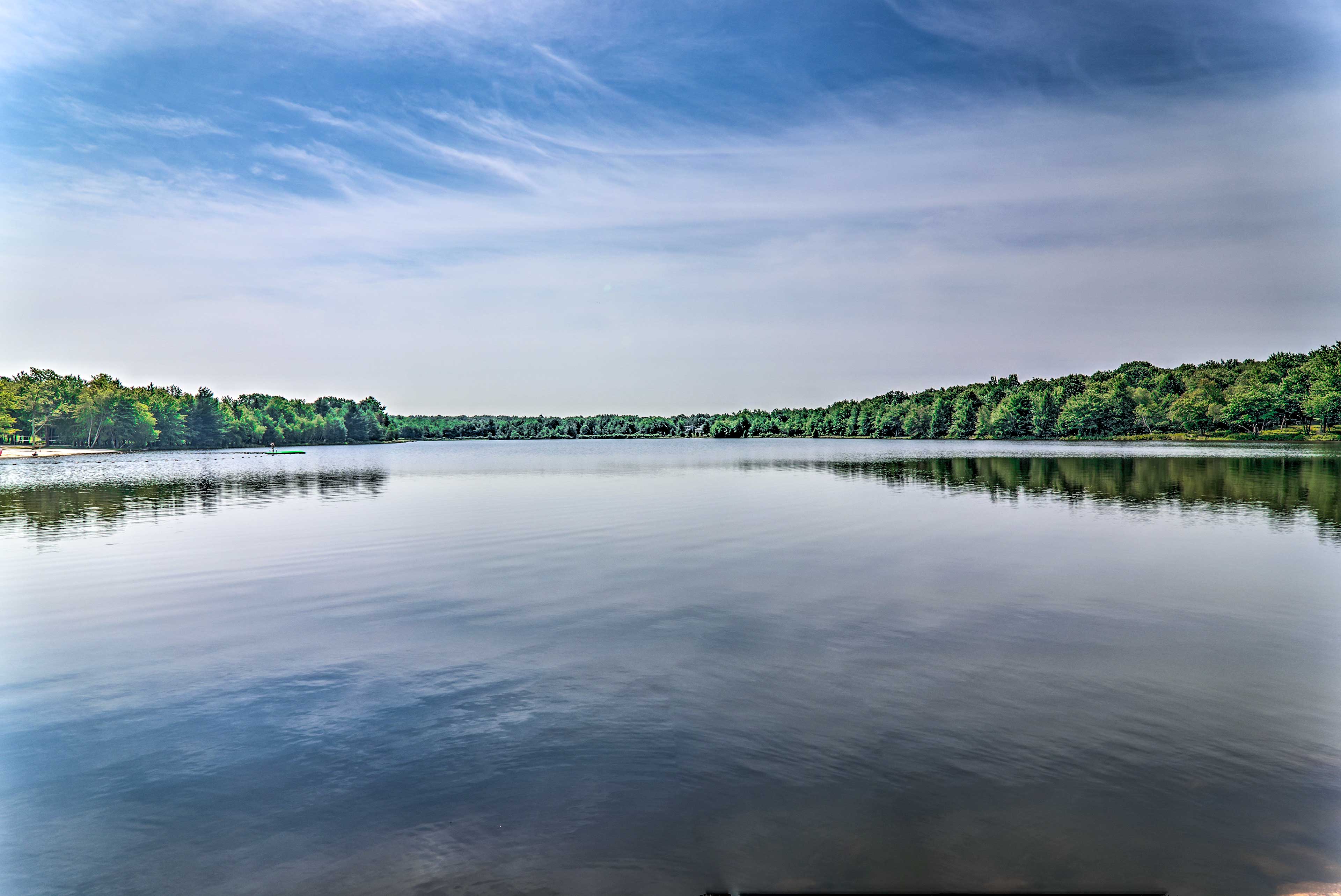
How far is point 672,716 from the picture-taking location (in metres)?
10.4

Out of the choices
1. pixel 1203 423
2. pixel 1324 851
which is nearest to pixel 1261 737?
pixel 1324 851

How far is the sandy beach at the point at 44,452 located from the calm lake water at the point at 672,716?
138 m

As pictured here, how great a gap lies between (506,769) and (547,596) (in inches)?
369

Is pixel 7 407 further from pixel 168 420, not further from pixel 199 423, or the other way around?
pixel 199 423

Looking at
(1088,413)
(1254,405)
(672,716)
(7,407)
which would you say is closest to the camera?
(672,716)

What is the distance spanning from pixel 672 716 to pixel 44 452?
575 ft

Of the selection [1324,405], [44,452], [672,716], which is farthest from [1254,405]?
[44,452]

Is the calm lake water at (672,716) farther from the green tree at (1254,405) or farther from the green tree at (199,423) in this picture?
the green tree at (199,423)

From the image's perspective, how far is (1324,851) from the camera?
23.4ft

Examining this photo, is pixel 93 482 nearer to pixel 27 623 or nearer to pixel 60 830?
pixel 27 623

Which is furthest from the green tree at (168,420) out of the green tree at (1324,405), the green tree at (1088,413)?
the green tree at (1324,405)

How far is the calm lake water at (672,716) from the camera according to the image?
23.2ft

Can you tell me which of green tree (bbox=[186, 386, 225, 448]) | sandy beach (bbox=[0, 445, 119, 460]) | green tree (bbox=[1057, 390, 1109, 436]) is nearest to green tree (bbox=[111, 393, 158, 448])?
sandy beach (bbox=[0, 445, 119, 460])

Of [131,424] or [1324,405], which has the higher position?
[1324,405]
